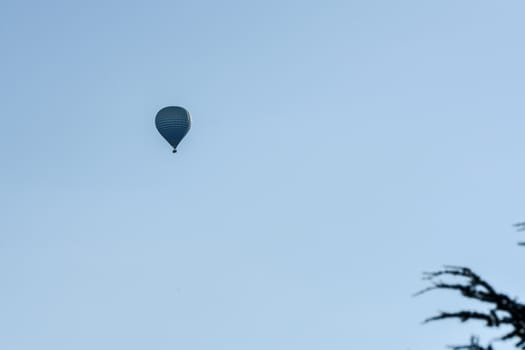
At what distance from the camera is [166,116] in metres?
89.9

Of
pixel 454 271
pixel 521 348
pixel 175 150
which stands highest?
pixel 175 150

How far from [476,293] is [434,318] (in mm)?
713

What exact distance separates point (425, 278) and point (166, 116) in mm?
79924

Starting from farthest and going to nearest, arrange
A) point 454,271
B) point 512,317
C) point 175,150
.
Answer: point 175,150 → point 454,271 → point 512,317

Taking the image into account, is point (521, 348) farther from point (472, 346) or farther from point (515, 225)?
point (515, 225)

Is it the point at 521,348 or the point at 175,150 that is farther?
the point at 175,150

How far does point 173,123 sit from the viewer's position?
292 ft

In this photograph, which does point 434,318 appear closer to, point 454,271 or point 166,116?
point 454,271

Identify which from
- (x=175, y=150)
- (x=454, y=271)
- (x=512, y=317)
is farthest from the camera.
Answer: (x=175, y=150)

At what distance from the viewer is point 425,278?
36.6 feet

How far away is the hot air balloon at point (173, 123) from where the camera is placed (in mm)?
87519

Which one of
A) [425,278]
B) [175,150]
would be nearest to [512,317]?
[425,278]

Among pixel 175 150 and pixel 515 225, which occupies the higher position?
pixel 175 150

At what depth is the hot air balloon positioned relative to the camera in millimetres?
87519
